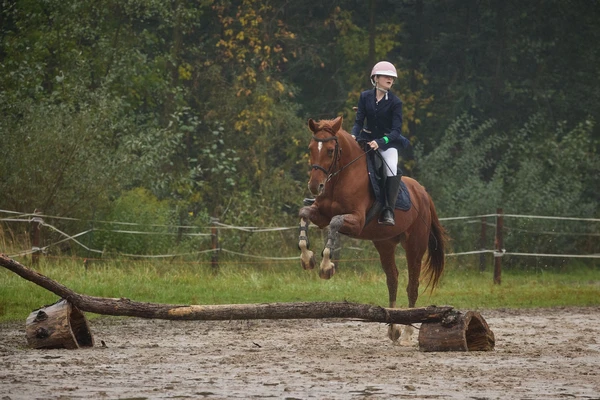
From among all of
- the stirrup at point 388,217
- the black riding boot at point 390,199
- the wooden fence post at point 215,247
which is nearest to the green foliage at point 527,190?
the wooden fence post at point 215,247

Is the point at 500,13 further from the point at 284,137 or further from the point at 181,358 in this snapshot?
the point at 181,358

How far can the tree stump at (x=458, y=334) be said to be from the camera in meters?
10.9

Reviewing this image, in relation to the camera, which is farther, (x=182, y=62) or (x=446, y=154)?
(x=182, y=62)

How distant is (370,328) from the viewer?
13.9 m

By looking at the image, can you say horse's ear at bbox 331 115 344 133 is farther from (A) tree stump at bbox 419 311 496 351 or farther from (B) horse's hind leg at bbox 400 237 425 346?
(A) tree stump at bbox 419 311 496 351

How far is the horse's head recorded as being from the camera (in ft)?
37.7

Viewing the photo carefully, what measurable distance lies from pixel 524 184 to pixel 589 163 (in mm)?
2428

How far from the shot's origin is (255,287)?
60.0ft

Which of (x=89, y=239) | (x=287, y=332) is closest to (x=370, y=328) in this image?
(x=287, y=332)

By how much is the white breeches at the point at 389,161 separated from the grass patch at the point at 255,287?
436cm

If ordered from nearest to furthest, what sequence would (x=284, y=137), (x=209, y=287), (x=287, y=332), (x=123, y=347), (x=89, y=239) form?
(x=123, y=347), (x=287, y=332), (x=209, y=287), (x=89, y=239), (x=284, y=137)

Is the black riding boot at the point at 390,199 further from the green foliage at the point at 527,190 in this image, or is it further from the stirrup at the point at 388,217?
the green foliage at the point at 527,190

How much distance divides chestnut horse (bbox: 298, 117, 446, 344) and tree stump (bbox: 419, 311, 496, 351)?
0.98 meters

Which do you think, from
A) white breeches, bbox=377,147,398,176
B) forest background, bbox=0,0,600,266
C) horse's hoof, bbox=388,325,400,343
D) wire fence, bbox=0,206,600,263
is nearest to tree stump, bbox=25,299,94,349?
horse's hoof, bbox=388,325,400,343
